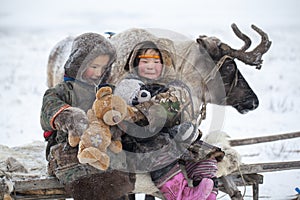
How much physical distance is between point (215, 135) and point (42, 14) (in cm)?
1271

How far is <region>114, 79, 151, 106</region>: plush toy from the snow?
2.74ft

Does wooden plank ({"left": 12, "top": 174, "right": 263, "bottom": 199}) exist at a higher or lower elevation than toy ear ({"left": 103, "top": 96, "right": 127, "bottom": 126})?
lower

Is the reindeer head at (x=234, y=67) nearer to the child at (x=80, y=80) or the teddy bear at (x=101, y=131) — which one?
the child at (x=80, y=80)

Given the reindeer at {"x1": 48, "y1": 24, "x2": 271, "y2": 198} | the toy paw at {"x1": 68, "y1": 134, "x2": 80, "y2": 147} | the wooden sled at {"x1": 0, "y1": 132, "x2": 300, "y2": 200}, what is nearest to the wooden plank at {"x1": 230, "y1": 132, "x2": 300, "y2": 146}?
the reindeer at {"x1": 48, "y1": 24, "x2": 271, "y2": 198}

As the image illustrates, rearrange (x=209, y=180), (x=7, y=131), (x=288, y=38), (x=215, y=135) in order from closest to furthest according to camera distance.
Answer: (x=209, y=180) → (x=215, y=135) → (x=7, y=131) → (x=288, y=38)

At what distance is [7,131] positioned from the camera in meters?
5.05

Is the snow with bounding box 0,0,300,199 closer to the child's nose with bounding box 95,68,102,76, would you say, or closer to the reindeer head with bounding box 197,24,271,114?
the reindeer head with bounding box 197,24,271,114

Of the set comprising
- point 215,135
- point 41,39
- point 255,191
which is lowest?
point 41,39

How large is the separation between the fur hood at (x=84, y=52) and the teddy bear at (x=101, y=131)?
234 millimetres

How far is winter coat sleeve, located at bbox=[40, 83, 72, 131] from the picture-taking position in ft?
5.67

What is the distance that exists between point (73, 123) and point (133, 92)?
393mm

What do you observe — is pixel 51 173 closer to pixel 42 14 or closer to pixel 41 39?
pixel 41 39

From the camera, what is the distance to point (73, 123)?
1.63m

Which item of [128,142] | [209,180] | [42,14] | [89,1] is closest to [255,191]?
[209,180]
